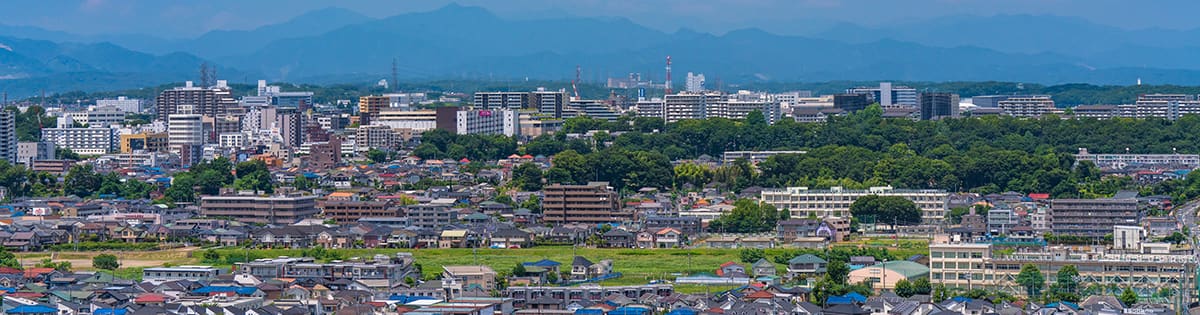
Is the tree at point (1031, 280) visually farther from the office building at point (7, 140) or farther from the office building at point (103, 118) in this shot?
the office building at point (103, 118)

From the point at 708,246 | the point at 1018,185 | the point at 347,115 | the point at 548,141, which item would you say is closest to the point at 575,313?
the point at 708,246

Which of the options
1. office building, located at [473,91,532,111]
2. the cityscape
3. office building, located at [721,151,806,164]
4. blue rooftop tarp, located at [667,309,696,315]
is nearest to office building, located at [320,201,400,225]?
the cityscape

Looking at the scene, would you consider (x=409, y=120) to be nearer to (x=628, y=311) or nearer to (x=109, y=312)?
(x=109, y=312)

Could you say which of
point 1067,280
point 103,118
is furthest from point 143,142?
point 1067,280

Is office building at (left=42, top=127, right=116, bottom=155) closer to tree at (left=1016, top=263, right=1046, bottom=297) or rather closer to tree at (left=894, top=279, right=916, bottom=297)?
tree at (left=894, top=279, right=916, bottom=297)

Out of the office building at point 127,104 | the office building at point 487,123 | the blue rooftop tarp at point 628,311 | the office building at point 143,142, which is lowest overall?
the blue rooftop tarp at point 628,311

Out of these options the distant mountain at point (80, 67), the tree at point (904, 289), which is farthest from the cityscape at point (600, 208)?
the distant mountain at point (80, 67)
